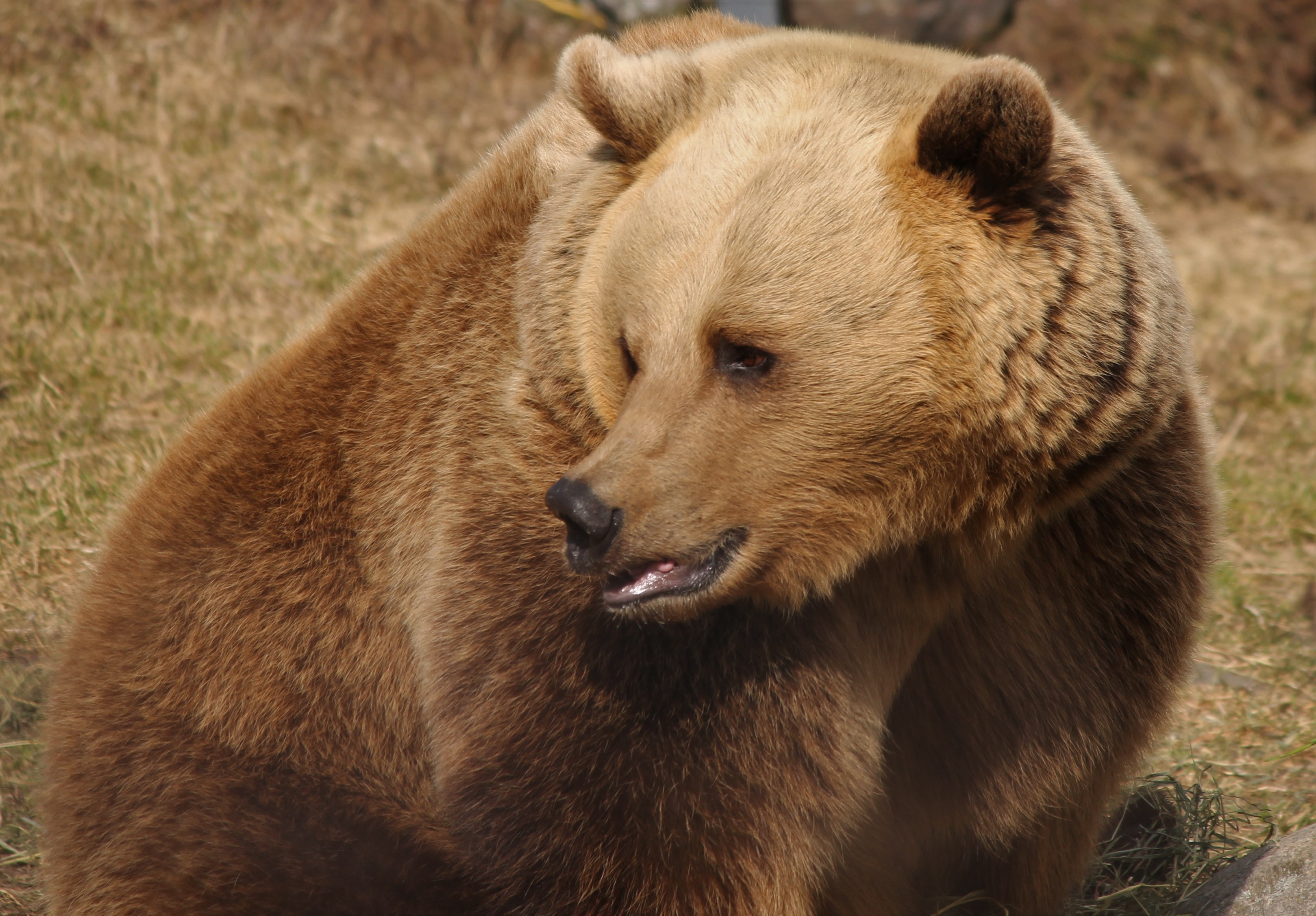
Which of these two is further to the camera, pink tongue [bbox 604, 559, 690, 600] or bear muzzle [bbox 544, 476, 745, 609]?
pink tongue [bbox 604, 559, 690, 600]

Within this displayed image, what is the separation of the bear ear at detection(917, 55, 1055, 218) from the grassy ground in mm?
2871

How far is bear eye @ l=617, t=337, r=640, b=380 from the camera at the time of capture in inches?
101

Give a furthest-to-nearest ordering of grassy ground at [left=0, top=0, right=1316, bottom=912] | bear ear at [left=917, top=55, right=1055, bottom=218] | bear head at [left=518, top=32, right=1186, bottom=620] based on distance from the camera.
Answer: grassy ground at [left=0, top=0, right=1316, bottom=912]
bear head at [left=518, top=32, right=1186, bottom=620]
bear ear at [left=917, top=55, right=1055, bottom=218]

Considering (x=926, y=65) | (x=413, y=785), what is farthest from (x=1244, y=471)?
(x=413, y=785)

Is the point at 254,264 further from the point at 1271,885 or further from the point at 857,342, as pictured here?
the point at 1271,885

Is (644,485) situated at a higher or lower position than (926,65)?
lower

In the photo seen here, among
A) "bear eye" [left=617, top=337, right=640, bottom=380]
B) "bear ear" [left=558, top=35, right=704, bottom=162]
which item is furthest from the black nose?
"bear ear" [left=558, top=35, right=704, bottom=162]

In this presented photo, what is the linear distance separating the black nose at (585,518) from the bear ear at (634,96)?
2.75 ft

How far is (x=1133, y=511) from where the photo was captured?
9.36 ft

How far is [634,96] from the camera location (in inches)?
104

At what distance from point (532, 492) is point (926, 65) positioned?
1282mm

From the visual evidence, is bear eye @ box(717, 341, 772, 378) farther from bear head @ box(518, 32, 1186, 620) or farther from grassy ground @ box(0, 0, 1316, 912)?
grassy ground @ box(0, 0, 1316, 912)

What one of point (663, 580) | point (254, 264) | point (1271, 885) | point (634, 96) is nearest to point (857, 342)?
point (663, 580)

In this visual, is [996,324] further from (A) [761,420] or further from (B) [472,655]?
(B) [472,655]
